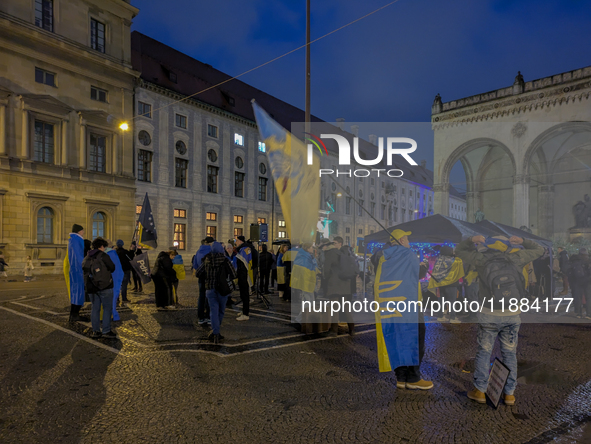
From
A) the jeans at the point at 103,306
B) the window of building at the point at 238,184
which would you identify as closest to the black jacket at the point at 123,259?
the jeans at the point at 103,306

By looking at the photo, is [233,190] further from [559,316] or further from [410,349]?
[410,349]

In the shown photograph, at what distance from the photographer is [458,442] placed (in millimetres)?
3756

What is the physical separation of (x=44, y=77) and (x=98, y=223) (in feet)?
29.5

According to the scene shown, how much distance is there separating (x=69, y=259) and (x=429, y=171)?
→ 3382 inches

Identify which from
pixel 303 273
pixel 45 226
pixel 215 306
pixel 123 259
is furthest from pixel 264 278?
pixel 45 226

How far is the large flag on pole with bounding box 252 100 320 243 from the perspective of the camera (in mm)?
6160

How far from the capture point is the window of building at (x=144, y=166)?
99.3 ft

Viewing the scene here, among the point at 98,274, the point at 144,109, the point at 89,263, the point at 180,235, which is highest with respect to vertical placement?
the point at 144,109

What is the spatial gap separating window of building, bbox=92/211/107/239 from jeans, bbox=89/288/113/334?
20465 mm

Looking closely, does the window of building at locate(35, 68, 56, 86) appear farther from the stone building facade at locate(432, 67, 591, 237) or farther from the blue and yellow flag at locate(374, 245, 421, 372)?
the blue and yellow flag at locate(374, 245, 421, 372)

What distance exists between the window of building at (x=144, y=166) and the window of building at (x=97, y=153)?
108 inches

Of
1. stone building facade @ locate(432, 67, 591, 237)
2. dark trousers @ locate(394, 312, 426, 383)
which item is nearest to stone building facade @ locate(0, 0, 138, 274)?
stone building facade @ locate(432, 67, 591, 237)

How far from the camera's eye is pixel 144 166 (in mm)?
30641

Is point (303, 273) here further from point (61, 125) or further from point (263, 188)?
point (263, 188)
